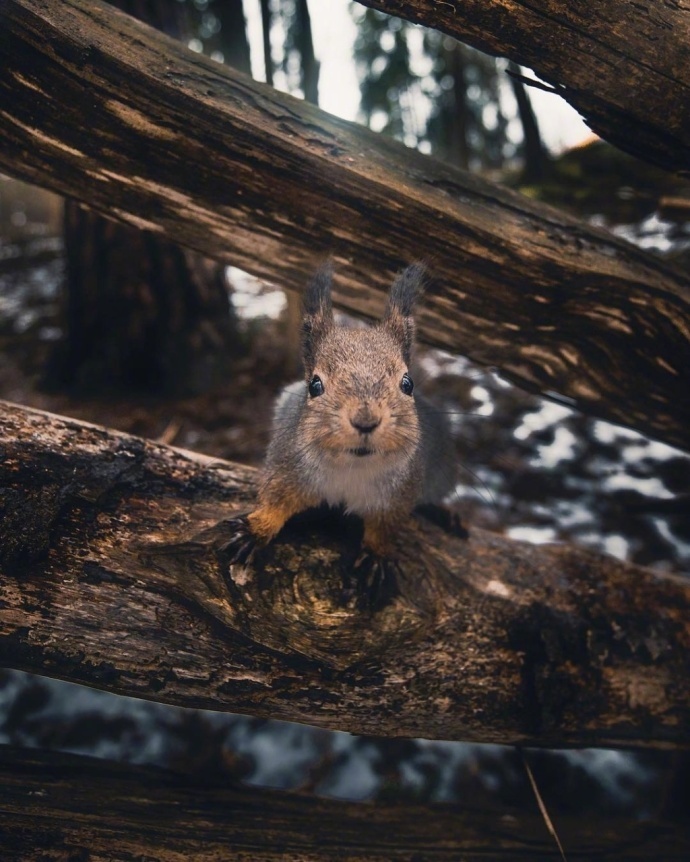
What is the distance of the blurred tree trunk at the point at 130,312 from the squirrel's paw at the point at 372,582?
387 cm

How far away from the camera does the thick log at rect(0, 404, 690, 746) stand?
88.3 inches

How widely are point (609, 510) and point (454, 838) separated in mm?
2773

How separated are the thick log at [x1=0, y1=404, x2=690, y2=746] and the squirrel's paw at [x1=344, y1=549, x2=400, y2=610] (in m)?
0.04

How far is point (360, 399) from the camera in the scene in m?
2.16

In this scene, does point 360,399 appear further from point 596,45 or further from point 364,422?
point 596,45

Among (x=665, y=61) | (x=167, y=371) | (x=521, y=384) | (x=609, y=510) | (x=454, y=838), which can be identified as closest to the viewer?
(x=665, y=61)

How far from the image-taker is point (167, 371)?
5902mm

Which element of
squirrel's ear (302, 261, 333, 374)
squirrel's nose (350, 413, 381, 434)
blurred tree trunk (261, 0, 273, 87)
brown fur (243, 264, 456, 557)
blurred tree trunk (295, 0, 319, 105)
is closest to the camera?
squirrel's nose (350, 413, 381, 434)

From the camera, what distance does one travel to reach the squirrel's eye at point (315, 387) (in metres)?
2.36

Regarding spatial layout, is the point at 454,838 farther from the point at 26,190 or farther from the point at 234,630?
the point at 26,190

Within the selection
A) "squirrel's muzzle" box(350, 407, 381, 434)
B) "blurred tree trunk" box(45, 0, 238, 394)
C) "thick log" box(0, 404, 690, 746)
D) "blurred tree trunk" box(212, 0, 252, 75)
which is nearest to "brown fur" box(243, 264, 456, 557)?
"squirrel's muzzle" box(350, 407, 381, 434)

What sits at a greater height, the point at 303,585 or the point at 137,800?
the point at 303,585

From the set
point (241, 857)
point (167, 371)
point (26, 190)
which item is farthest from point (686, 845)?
point (26, 190)

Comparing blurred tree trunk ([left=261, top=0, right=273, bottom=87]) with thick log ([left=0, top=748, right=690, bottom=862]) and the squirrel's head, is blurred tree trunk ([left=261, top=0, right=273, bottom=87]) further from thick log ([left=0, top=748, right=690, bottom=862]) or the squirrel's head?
thick log ([left=0, top=748, right=690, bottom=862])
